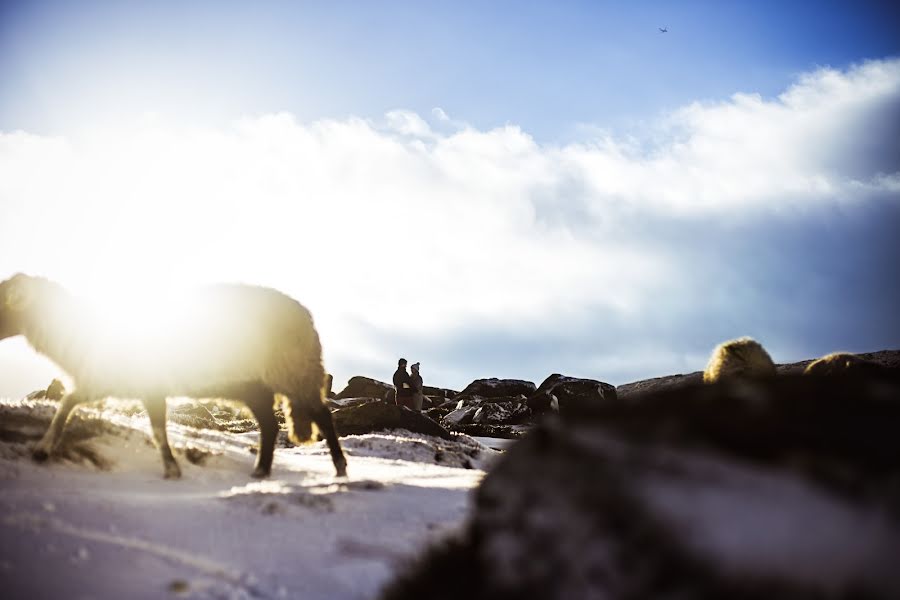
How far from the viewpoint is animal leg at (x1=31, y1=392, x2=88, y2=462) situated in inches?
201

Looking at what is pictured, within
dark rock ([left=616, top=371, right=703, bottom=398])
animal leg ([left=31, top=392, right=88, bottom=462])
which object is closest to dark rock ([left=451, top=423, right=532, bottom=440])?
dark rock ([left=616, top=371, right=703, bottom=398])

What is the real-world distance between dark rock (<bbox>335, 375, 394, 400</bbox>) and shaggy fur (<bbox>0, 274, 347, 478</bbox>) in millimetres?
23741

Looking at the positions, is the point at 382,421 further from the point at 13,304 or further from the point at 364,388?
the point at 364,388

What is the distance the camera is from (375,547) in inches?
142

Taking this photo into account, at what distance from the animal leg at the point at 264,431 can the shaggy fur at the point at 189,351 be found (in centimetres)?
1

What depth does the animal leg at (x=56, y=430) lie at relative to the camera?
5102mm

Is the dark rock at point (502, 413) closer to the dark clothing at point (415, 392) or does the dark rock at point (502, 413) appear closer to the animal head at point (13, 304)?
the dark clothing at point (415, 392)

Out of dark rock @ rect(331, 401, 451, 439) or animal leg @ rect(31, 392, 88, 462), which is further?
dark rock @ rect(331, 401, 451, 439)

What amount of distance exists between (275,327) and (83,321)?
6.84ft

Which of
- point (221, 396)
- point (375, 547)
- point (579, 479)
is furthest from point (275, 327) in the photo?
point (579, 479)

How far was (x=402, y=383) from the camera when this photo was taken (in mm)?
18250

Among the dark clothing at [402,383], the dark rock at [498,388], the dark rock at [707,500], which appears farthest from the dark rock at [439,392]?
the dark rock at [707,500]

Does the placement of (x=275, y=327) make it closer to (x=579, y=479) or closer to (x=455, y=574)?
(x=455, y=574)

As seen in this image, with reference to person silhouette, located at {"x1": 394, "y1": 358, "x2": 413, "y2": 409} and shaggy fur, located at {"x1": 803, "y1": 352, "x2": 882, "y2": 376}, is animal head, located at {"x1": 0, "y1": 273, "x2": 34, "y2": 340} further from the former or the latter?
person silhouette, located at {"x1": 394, "y1": 358, "x2": 413, "y2": 409}
